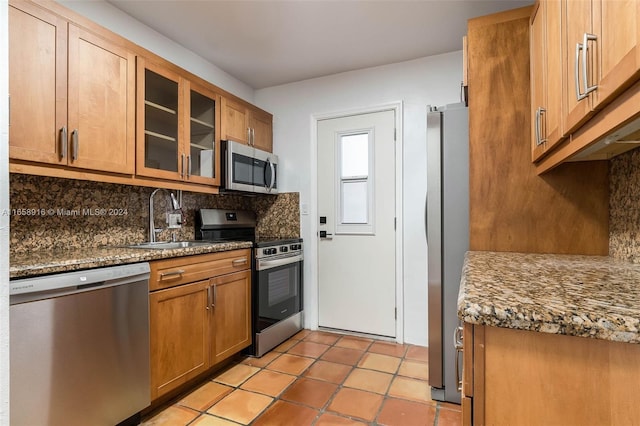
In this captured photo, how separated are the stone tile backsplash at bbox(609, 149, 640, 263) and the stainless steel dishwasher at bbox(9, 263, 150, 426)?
89.3 inches

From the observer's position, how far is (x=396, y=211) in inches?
116

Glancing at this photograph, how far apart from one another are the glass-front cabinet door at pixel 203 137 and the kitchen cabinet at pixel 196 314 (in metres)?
0.68

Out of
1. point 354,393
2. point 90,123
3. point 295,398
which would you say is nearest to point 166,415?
point 295,398

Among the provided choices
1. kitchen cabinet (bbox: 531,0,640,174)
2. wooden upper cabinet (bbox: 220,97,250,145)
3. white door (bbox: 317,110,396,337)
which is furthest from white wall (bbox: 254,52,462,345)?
kitchen cabinet (bbox: 531,0,640,174)

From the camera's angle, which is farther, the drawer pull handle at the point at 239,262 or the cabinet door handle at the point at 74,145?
the drawer pull handle at the point at 239,262

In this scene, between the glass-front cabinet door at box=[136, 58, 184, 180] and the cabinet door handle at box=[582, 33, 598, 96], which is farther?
the glass-front cabinet door at box=[136, 58, 184, 180]

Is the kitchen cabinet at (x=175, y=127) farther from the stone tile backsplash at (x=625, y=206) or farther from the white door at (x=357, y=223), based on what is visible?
the stone tile backsplash at (x=625, y=206)

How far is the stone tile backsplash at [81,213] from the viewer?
5.69 feet

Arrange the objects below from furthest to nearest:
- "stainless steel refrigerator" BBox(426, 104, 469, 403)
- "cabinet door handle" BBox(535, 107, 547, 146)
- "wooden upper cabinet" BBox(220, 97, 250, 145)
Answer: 1. "wooden upper cabinet" BBox(220, 97, 250, 145)
2. "stainless steel refrigerator" BBox(426, 104, 469, 403)
3. "cabinet door handle" BBox(535, 107, 547, 146)

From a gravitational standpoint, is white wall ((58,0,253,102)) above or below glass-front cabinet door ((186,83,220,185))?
above

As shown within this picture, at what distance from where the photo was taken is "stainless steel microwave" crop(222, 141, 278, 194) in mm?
2701

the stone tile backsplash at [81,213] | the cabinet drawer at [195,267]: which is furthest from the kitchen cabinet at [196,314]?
the stone tile backsplash at [81,213]

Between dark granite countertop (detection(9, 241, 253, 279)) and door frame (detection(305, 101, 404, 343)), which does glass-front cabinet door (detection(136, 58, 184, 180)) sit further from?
door frame (detection(305, 101, 404, 343))

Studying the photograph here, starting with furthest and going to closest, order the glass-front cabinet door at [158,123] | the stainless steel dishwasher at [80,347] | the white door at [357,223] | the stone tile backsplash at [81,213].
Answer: the white door at [357,223] → the glass-front cabinet door at [158,123] → the stone tile backsplash at [81,213] → the stainless steel dishwasher at [80,347]
